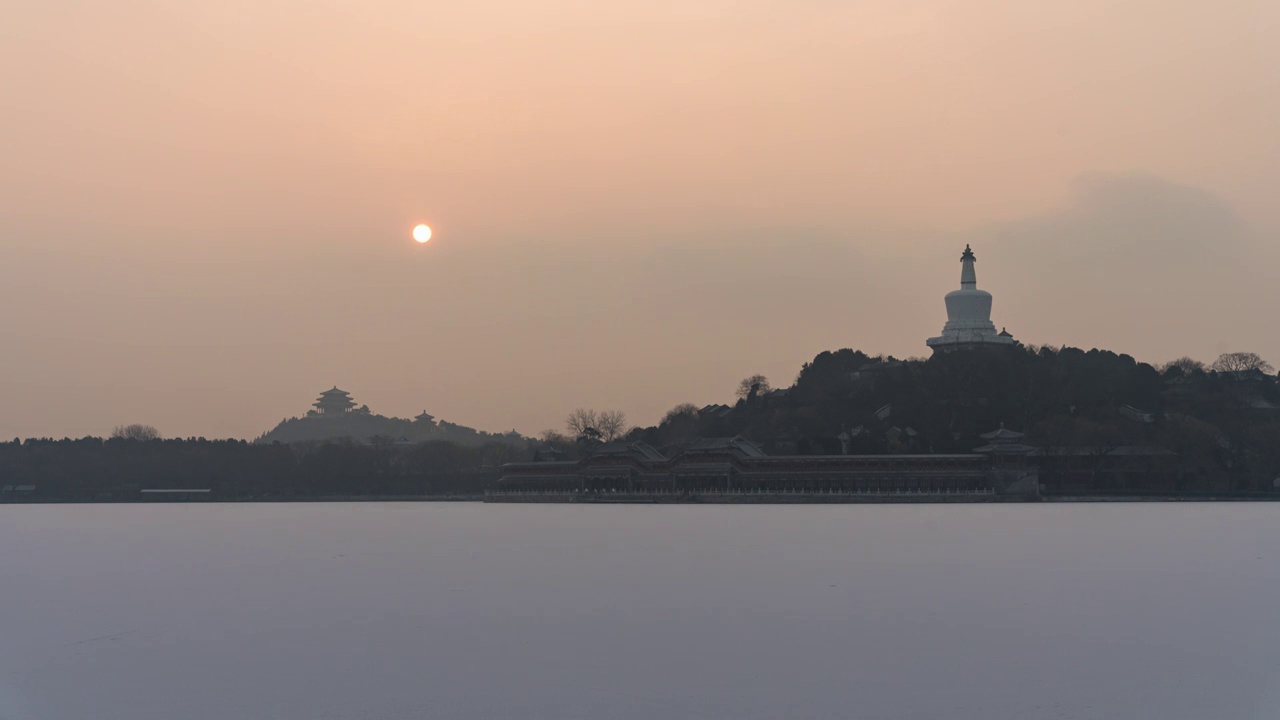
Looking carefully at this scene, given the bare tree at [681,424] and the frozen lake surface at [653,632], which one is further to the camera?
the bare tree at [681,424]

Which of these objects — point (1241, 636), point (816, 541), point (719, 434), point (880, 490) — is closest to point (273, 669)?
point (1241, 636)

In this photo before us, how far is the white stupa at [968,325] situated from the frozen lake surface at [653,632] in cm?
7101

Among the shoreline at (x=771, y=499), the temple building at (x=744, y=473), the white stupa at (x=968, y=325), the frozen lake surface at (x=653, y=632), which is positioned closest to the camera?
the frozen lake surface at (x=653, y=632)

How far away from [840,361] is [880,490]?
2232 cm

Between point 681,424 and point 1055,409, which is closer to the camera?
point 1055,409

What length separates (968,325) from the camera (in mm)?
116875

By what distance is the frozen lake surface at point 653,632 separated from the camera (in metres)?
17.3

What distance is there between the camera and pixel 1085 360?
342 ft

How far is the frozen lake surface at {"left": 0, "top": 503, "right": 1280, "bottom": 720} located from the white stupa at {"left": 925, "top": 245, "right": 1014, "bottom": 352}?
233 feet

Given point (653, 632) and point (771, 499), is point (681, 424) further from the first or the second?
point (653, 632)

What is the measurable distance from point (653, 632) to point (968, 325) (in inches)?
3842

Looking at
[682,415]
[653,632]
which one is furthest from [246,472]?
[653,632]

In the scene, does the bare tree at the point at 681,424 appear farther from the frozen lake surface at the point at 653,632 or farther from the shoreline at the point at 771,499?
the frozen lake surface at the point at 653,632

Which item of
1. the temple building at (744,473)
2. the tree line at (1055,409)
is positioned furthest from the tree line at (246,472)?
the tree line at (1055,409)
